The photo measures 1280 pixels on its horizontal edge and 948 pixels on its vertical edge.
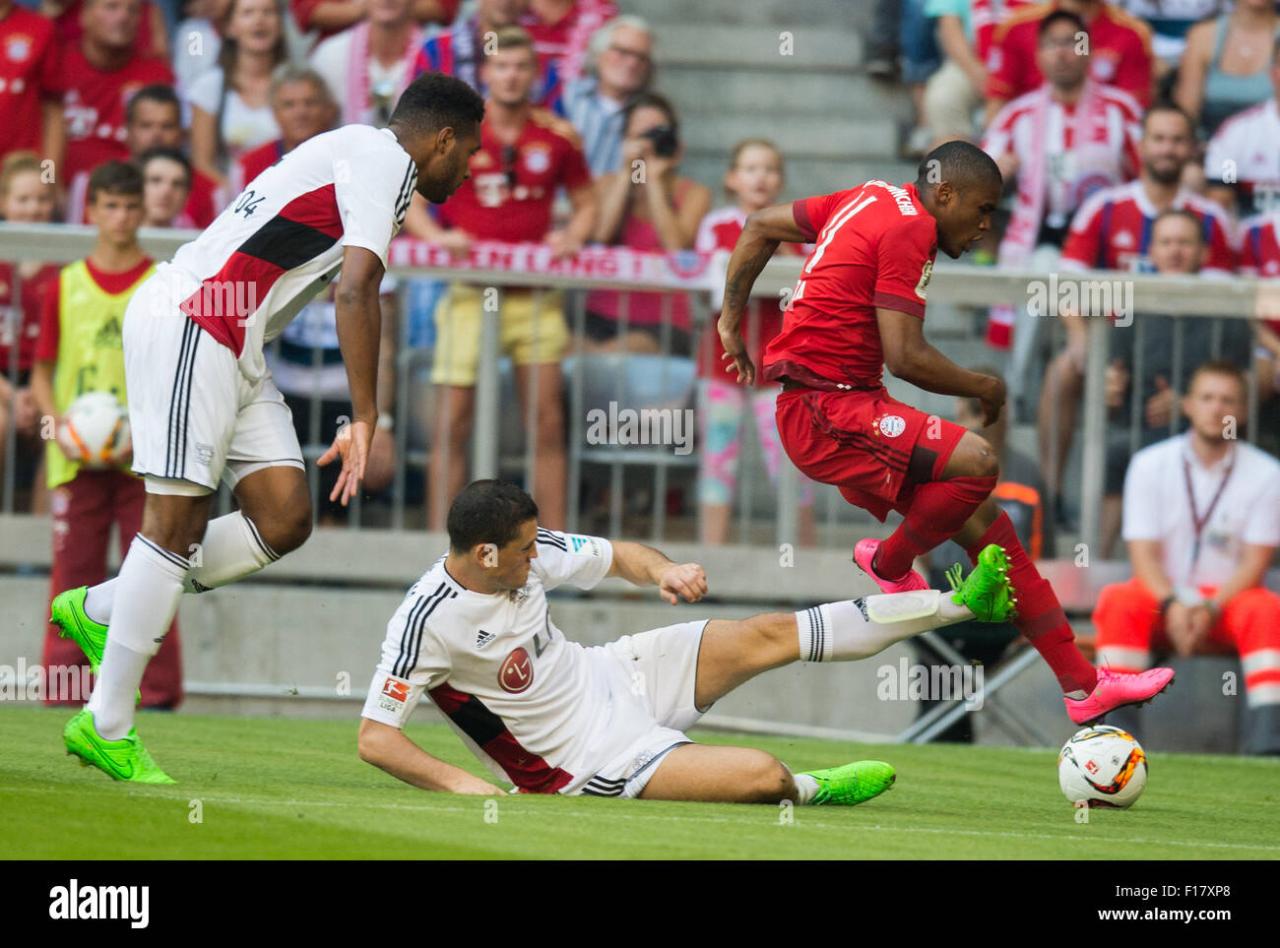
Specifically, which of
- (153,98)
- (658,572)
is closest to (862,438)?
(658,572)

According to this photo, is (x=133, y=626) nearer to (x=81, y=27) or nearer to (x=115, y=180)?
(x=115, y=180)

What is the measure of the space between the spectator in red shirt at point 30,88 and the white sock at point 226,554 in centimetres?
614

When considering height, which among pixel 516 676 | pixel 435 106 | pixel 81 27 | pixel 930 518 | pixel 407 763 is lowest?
pixel 407 763

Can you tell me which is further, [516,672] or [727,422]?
[727,422]

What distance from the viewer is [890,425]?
25.4 feet

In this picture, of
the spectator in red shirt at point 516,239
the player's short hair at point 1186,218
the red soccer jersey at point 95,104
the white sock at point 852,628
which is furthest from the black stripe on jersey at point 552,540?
the red soccer jersey at point 95,104

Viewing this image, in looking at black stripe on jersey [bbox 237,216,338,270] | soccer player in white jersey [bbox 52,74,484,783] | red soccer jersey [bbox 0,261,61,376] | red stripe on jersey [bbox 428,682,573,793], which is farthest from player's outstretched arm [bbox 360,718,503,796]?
red soccer jersey [bbox 0,261,61,376]

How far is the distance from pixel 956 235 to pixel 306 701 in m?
5.23

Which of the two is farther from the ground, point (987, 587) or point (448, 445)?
point (448, 445)

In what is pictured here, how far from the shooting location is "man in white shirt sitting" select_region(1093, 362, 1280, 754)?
421 inches

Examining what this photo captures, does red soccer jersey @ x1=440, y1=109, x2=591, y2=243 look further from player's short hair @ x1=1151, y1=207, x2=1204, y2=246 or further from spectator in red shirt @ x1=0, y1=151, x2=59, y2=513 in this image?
player's short hair @ x1=1151, y1=207, x2=1204, y2=246

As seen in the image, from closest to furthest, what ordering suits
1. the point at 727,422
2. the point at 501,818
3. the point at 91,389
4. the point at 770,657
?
1. the point at 501,818
2. the point at 770,657
3. the point at 91,389
4. the point at 727,422

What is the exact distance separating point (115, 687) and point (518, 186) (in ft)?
19.0

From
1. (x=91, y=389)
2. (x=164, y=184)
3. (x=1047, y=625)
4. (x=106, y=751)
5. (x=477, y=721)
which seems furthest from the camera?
(x=164, y=184)
